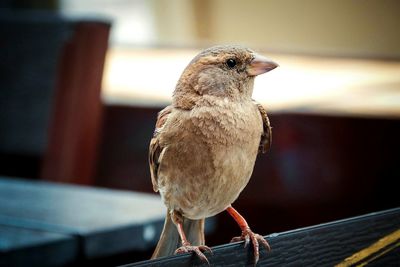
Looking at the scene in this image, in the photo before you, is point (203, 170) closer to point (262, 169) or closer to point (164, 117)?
point (164, 117)

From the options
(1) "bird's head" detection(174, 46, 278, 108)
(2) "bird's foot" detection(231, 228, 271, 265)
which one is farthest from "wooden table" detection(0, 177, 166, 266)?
(2) "bird's foot" detection(231, 228, 271, 265)

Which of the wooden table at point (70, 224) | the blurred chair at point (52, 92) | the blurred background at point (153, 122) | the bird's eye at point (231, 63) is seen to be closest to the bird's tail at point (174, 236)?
the bird's eye at point (231, 63)

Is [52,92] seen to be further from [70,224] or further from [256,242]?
[256,242]

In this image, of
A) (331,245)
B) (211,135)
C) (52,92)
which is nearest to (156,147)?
(211,135)

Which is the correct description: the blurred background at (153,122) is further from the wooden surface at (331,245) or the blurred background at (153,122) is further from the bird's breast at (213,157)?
the wooden surface at (331,245)

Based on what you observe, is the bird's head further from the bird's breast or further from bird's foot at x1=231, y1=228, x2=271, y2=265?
bird's foot at x1=231, y1=228, x2=271, y2=265

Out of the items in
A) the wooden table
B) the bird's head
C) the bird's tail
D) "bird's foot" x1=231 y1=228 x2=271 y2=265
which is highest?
the bird's head

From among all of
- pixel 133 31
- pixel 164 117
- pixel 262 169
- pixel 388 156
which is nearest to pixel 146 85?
pixel 262 169
